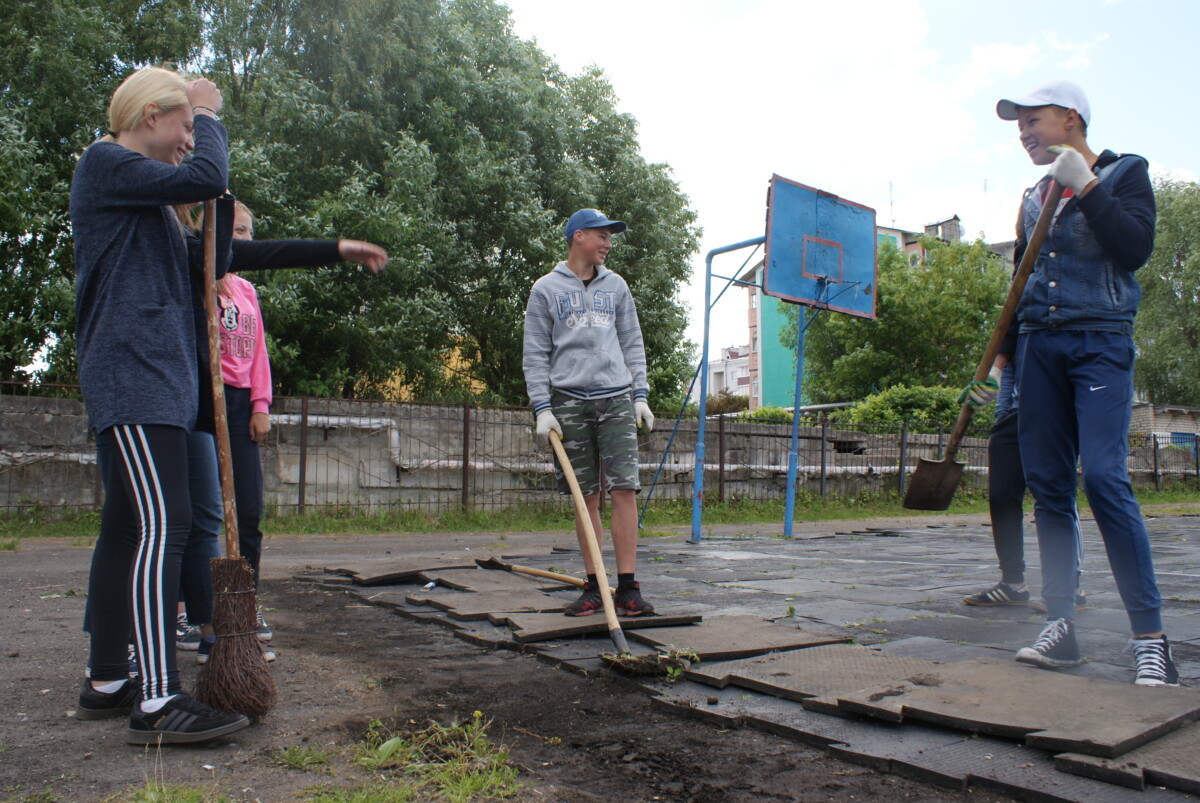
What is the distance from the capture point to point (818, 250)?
34.2 feet

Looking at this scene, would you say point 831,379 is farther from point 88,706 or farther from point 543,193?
point 88,706

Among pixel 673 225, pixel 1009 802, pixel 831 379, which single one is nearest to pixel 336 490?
pixel 1009 802

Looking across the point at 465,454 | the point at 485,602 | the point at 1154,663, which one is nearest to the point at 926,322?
the point at 465,454

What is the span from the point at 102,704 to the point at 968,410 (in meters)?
3.20

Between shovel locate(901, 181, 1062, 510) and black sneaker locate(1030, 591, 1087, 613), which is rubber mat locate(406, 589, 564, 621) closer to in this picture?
shovel locate(901, 181, 1062, 510)

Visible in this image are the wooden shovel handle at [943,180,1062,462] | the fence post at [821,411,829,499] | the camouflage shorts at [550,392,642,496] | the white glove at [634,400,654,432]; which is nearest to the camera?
the wooden shovel handle at [943,180,1062,462]

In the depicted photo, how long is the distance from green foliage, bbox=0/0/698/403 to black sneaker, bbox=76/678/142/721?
10866 millimetres

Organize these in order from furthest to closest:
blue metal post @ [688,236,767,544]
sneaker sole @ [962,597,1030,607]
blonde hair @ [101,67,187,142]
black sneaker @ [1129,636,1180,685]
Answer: blue metal post @ [688,236,767,544] < sneaker sole @ [962,597,1030,607] < black sneaker @ [1129,636,1180,685] < blonde hair @ [101,67,187,142]

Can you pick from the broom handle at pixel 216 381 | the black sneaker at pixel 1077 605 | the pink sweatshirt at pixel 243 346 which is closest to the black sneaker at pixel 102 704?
the broom handle at pixel 216 381

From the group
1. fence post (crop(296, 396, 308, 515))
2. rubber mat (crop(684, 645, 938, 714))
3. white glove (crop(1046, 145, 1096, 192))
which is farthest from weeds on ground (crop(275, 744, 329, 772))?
fence post (crop(296, 396, 308, 515))

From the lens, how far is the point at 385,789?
193 cm

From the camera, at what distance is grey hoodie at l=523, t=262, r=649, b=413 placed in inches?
166

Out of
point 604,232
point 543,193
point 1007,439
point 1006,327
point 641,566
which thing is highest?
point 543,193

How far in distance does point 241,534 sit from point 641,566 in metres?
3.26
